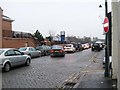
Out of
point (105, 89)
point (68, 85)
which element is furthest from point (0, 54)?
point (105, 89)

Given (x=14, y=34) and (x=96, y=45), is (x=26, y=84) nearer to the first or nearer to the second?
(x=14, y=34)

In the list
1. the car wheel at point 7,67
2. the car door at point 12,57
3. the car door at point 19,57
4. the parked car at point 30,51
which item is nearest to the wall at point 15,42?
the parked car at point 30,51

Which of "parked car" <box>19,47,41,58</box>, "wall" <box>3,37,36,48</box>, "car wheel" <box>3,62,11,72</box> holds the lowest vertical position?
"car wheel" <box>3,62,11,72</box>

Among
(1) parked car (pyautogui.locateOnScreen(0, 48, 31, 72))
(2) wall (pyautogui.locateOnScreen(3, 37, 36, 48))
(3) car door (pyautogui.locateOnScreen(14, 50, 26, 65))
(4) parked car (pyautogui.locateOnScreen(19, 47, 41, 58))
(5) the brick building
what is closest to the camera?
(1) parked car (pyautogui.locateOnScreen(0, 48, 31, 72))

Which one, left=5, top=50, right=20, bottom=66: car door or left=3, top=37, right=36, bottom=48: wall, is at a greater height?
left=3, top=37, right=36, bottom=48: wall

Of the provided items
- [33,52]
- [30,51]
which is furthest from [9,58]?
[33,52]

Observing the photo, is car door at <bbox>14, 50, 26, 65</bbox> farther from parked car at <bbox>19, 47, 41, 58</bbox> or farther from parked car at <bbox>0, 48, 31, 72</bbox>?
parked car at <bbox>19, 47, 41, 58</bbox>

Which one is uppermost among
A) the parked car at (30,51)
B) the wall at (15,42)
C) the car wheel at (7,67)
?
the wall at (15,42)

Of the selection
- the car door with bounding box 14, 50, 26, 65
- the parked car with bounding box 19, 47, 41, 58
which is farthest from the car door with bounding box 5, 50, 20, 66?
the parked car with bounding box 19, 47, 41, 58

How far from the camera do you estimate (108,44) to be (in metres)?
11.5

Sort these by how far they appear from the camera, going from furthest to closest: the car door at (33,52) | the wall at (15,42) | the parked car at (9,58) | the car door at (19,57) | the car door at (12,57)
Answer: the wall at (15,42) → the car door at (33,52) → the car door at (19,57) → the car door at (12,57) → the parked car at (9,58)

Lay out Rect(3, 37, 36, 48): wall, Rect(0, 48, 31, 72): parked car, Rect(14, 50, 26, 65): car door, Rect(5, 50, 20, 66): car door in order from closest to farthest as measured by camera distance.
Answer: Rect(0, 48, 31, 72): parked car → Rect(5, 50, 20, 66): car door → Rect(14, 50, 26, 65): car door → Rect(3, 37, 36, 48): wall

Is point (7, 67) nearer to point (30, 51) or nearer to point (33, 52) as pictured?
point (30, 51)

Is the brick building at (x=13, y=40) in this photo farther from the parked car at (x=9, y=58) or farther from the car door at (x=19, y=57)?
the parked car at (x=9, y=58)
